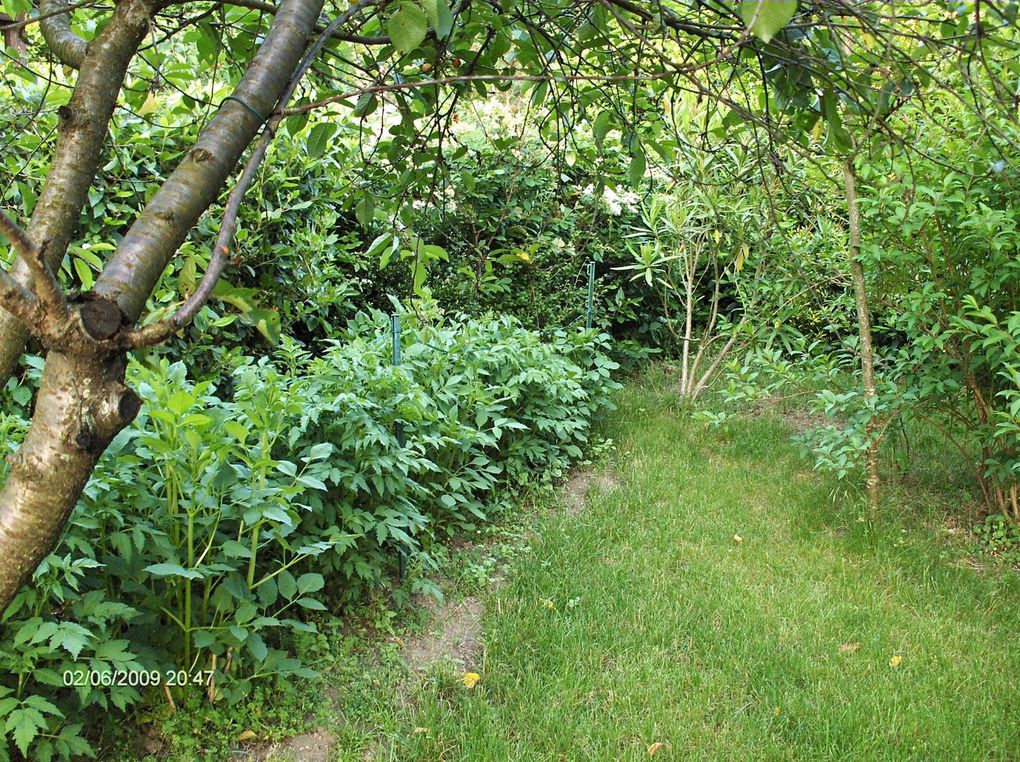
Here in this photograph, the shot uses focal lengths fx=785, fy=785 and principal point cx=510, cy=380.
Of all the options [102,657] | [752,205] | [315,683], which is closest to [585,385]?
[752,205]

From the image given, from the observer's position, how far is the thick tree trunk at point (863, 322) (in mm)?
3959

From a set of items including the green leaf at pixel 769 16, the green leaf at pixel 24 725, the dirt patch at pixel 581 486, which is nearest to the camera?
the green leaf at pixel 769 16

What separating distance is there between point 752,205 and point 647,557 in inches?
112

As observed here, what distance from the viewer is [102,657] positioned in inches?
86.4

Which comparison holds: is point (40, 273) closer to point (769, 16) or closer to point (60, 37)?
point (60, 37)

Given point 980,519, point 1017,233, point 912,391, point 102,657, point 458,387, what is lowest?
point 102,657

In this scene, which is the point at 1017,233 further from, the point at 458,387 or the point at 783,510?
the point at 458,387

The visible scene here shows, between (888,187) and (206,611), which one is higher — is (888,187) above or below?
above

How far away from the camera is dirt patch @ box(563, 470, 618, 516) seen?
4645 mm

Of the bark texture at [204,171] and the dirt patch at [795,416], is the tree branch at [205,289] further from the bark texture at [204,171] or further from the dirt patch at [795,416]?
the dirt patch at [795,416]

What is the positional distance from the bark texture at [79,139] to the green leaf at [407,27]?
1.18ft

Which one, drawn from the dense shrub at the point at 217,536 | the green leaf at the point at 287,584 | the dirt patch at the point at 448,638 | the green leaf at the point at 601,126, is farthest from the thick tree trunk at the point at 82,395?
the dirt patch at the point at 448,638

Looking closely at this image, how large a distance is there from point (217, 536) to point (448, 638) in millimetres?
1126

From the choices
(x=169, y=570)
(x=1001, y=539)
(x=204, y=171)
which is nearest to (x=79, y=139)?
(x=204, y=171)
